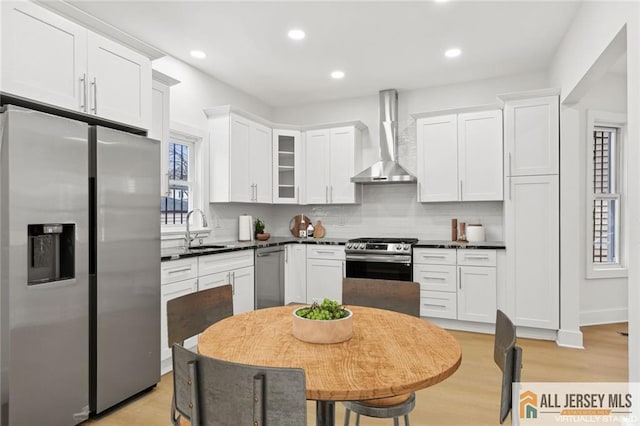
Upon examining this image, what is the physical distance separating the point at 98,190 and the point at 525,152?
3.81 meters

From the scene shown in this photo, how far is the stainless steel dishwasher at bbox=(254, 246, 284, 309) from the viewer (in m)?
4.18

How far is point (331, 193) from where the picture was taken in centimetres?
507

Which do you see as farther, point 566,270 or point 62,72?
point 566,270

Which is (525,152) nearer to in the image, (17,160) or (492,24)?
(492,24)

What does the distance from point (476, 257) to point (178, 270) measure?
2.96 m

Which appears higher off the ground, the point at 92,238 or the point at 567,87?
the point at 567,87

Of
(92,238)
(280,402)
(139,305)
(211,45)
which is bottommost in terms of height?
(139,305)

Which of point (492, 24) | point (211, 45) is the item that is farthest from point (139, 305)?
point (492, 24)

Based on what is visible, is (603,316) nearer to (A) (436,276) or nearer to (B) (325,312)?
(A) (436,276)

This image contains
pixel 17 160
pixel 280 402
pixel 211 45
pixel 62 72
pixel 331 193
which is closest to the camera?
pixel 280 402

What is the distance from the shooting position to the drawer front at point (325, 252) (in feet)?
15.1

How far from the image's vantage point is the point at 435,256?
13.7 feet

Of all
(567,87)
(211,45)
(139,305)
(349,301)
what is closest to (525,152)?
(567,87)

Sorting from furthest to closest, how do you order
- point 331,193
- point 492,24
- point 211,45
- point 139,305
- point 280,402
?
point 331,193 → point 211,45 → point 492,24 → point 139,305 → point 280,402
